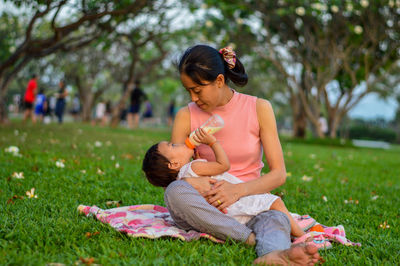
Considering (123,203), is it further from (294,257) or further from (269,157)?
(294,257)

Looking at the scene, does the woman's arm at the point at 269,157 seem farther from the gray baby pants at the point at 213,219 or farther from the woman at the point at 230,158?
the gray baby pants at the point at 213,219

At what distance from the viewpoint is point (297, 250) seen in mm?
2246

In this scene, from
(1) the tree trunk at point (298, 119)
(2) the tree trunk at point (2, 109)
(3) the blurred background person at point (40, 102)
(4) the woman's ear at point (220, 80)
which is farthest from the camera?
(1) the tree trunk at point (298, 119)

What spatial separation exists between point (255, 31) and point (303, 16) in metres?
2.15

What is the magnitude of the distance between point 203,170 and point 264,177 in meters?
0.44

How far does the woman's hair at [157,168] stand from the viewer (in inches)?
117

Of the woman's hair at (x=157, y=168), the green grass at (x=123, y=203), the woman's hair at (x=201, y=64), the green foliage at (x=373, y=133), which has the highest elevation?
the woman's hair at (x=201, y=64)

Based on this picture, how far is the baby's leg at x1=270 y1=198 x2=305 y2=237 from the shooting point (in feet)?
9.11

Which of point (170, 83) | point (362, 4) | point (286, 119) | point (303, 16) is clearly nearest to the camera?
point (362, 4)

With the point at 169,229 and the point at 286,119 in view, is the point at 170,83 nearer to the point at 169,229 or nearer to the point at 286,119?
the point at 169,229

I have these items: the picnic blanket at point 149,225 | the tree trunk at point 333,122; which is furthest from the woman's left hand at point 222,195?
the tree trunk at point 333,122

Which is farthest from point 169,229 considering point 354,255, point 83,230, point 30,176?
point 30,176

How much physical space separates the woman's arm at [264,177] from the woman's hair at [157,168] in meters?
0.41

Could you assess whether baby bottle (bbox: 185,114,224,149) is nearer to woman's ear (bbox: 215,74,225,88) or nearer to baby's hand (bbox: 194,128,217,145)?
baby's hand (bbox: 194,128,217,145)
